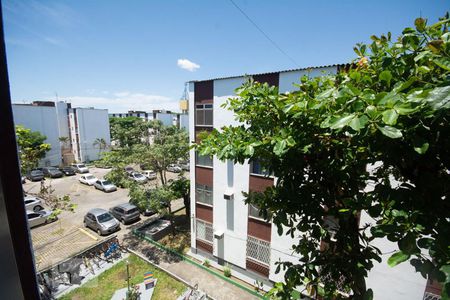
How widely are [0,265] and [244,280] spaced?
34.8ft

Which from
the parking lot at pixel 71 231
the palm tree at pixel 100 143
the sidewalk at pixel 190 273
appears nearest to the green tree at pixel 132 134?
the parking lot at pixel 71 231

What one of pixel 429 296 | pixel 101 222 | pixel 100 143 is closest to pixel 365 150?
pixel 429 296

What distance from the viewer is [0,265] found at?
0.78 m

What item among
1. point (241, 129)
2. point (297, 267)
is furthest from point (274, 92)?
point (297, 267)

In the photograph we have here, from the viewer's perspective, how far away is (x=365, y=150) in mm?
2068

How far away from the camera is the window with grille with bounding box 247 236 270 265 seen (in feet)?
28.8

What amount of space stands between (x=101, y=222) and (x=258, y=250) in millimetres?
10425

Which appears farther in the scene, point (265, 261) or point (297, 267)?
point (265, 261)

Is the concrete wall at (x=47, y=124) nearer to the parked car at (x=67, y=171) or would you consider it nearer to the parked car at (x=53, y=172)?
the parked car at (x=53, y=172)

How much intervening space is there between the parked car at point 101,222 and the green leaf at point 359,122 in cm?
1525

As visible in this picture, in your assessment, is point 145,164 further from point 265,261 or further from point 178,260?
point 265,261

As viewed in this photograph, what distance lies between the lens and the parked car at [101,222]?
1299 cm

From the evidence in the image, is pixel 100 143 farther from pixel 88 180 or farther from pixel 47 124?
pixel 88 180

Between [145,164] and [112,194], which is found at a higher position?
[145,164]
